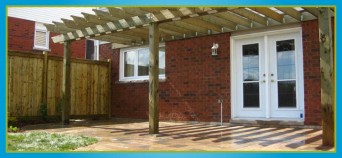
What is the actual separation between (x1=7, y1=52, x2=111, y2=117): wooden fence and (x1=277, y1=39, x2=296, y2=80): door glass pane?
594cm

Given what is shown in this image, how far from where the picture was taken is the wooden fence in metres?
9.01

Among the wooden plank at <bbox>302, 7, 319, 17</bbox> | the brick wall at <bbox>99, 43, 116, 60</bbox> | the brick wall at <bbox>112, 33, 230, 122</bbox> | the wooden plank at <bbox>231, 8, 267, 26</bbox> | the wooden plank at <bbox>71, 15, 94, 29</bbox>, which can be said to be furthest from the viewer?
the brick wall at <bbox>99, 43, 116, 60</bbox>

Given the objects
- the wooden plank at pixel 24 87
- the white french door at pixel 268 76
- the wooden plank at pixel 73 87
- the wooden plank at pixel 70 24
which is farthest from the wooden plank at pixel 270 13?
the wooden plank at pixel 24 87

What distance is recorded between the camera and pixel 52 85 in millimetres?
9914

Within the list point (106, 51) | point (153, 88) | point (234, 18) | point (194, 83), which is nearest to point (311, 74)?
point (234, 18)

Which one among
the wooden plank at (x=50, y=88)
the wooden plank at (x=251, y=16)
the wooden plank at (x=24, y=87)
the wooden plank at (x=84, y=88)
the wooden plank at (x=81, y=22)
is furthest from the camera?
the wooden plank at (x=84, y=88)

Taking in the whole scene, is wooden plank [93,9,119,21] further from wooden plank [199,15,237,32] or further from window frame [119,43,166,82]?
window frame [119,43,166,82]

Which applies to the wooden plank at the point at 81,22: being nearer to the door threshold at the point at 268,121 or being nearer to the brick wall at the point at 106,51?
the brick wall at the point at 106,51

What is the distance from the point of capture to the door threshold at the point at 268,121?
7.56 meters

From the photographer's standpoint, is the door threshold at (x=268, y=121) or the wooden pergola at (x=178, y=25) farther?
the door threshold at (x=268, y=121)

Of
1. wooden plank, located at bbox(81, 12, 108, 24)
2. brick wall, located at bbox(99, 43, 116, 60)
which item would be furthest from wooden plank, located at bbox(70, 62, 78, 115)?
wooden plank, located at bbox(81, 12, 108, 24)

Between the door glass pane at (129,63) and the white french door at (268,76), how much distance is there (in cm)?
389

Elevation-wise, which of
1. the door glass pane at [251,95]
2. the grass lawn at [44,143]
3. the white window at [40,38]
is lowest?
the grass lawn at [44,143]

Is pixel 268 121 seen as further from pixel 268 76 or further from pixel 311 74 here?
pixel 311 74
